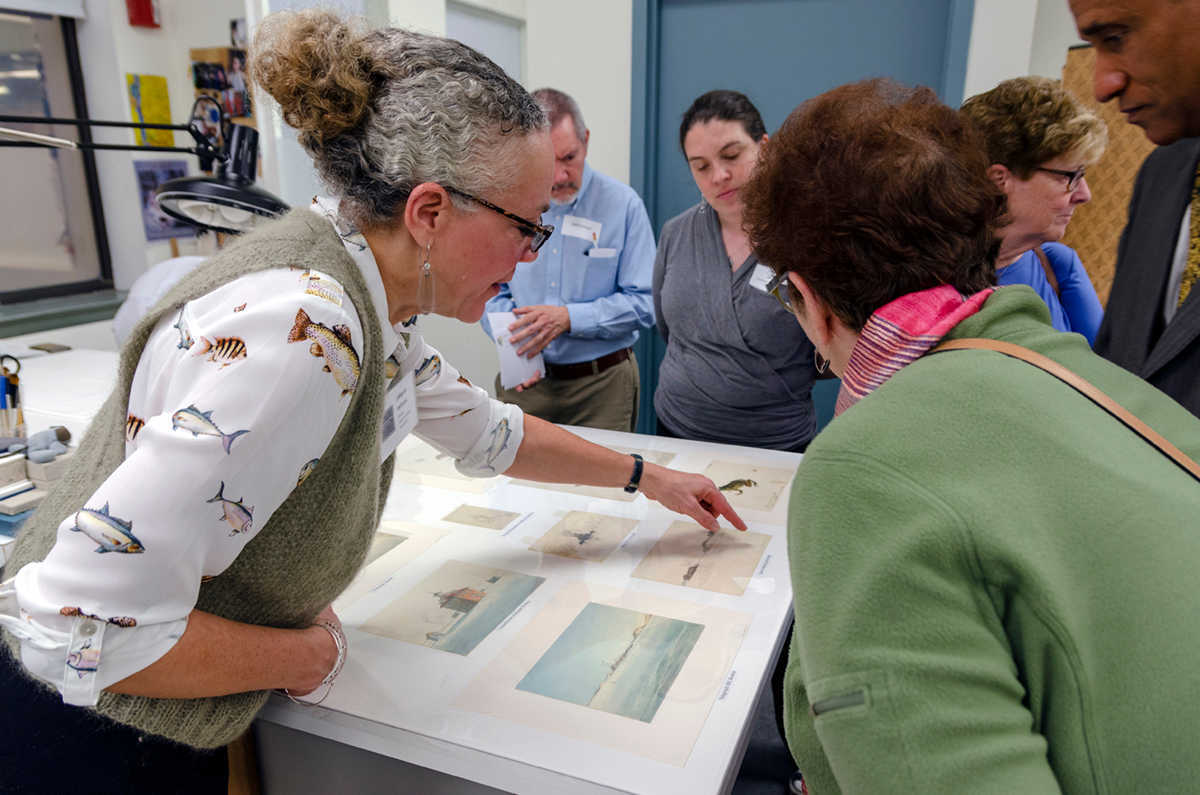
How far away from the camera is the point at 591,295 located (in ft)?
9.27

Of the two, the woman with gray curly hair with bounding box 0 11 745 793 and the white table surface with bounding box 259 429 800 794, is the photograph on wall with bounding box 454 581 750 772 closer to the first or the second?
the white table surface with bounding box 259 429 800 794

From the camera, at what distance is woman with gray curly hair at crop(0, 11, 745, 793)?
2.49 feet

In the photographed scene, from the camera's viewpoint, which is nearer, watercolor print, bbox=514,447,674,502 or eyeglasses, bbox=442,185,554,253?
eyeglasses, bbox=442,185,554,253

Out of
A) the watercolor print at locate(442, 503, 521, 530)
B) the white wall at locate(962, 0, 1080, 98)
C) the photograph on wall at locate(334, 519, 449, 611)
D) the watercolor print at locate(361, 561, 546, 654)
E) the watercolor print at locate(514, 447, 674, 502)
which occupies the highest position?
the white wall at locate(962, 0, 1080, 98)

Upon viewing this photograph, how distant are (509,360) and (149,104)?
236 centimetres

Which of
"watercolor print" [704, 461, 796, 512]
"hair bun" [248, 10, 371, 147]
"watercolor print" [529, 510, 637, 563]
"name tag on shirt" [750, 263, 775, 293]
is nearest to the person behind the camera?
"hair bun" [248, 10, 371, 147]

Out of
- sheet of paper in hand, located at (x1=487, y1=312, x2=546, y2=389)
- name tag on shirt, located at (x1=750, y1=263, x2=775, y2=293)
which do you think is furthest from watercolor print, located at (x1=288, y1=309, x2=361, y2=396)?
sheet of paper in hand, located at (x1=487, y1=312, x2=546, y2=389)

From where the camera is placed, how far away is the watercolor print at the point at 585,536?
1415 millimetres

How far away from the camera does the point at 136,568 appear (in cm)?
76

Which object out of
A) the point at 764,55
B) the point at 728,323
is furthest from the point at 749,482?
the point at 764,55

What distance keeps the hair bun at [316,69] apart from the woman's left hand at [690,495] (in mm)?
865

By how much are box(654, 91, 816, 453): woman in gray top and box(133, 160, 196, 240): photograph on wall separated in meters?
2.55

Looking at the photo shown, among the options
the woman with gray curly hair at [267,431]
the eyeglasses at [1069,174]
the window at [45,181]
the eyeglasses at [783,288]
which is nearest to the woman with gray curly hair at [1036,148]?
the eyeglasses at [1069,174]

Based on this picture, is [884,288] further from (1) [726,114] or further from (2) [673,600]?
(1) [726,114]
